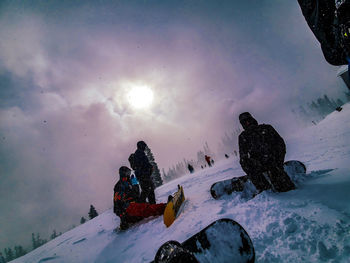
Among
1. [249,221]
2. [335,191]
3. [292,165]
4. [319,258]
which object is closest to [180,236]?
[249,221]

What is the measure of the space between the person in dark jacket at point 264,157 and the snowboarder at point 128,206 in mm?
2930

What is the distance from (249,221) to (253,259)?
878 mm

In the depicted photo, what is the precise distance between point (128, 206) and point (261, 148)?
416 cm

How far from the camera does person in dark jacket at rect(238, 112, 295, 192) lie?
2848 millimetres

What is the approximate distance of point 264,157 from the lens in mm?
3070

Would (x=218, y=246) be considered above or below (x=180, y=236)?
above

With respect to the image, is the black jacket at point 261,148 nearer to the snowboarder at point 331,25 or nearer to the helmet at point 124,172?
the snowboarder at point 331,25

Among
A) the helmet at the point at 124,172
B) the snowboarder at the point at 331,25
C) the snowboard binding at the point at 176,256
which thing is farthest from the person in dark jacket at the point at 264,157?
the helmet at the point at 124,172

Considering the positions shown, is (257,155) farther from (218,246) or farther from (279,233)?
(218,246)

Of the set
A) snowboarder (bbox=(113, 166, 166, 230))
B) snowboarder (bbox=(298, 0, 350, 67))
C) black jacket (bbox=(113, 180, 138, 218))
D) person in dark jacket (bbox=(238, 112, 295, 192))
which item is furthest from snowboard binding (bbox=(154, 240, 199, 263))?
black jacket (bbox=(113, 180, 138, 218))

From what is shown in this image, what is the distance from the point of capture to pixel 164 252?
1364 millimetres

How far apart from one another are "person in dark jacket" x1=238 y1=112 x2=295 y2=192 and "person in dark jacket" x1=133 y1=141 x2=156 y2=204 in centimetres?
372

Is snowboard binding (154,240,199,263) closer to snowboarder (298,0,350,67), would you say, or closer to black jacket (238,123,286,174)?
black jacket (238,123,286,174)

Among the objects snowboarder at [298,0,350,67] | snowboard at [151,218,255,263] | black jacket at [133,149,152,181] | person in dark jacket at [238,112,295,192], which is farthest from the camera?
black jacket at [133,149,152,181]
